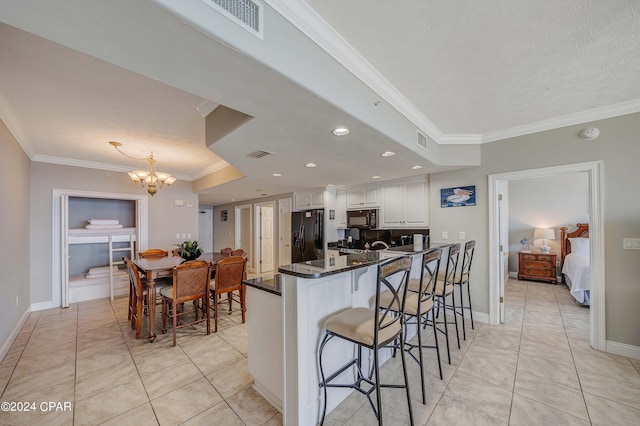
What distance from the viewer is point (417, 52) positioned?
1.74 metres

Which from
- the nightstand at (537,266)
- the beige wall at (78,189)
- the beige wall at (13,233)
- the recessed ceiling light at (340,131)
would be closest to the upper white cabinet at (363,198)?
the recessed ceiling light at (340,131)

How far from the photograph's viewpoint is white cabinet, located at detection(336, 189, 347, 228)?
5.27m

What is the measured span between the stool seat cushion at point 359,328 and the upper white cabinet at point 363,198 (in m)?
3.14

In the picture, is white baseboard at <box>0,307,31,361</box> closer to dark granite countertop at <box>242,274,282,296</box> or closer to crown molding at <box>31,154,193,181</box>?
crown molding at <box>31,154,193,181</box>

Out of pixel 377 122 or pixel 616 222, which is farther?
pixel 616 222

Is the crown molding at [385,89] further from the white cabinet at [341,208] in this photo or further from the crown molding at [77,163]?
the crown molding at [77,163]

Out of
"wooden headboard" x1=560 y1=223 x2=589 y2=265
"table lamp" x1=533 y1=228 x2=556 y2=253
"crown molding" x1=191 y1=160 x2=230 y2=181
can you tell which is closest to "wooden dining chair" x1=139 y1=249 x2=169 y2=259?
"crown molding" x1=191 y1=160 x2=230 y2=181

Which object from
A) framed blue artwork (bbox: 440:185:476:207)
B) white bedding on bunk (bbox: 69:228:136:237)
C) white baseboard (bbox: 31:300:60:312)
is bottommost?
white baseboard (bbox: 31:300:60:312)

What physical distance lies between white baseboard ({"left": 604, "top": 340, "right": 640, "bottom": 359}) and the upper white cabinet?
3.22 m

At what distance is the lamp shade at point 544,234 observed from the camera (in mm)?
5648

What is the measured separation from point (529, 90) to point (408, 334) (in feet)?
8.95

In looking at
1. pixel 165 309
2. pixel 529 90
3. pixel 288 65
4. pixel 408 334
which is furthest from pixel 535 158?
pixel 165 309

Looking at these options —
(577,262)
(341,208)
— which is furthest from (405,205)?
(577,262)

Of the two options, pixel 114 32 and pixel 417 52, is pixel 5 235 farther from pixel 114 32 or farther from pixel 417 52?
pixel 417 52
